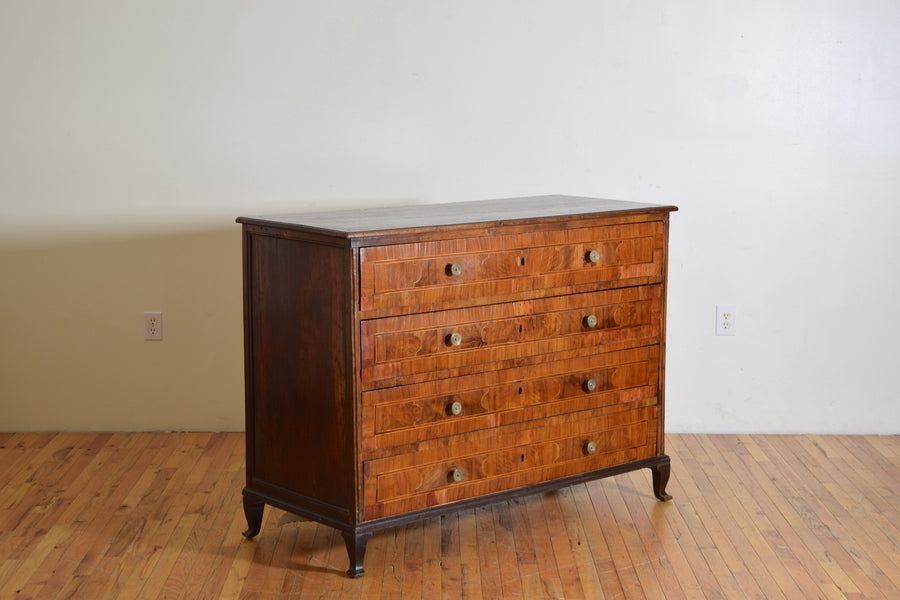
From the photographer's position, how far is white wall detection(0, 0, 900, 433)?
11.6 feet

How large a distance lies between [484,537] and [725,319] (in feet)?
4.57

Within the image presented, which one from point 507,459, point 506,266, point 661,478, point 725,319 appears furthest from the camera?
point 725,319

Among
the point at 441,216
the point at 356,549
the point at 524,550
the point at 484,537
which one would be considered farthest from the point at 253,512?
the point at 441,216

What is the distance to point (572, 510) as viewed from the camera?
3.03 meters

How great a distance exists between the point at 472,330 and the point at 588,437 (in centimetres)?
52

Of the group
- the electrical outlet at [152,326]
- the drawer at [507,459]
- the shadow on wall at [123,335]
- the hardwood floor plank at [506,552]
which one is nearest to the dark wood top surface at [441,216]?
the drawer at [507,459]

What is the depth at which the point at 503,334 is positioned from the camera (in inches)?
108

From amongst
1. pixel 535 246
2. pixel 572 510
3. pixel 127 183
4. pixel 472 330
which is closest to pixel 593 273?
pixel 535 246

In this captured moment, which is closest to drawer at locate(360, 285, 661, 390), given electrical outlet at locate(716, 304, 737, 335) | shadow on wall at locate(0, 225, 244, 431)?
electrical outlet at locate(716, 304, 737, 335)

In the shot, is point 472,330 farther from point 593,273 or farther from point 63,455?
point 63,455

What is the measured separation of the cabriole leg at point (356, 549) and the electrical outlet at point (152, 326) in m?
1.39

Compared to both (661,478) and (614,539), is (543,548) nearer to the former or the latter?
(614,539)

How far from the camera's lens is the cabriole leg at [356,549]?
2.59 m

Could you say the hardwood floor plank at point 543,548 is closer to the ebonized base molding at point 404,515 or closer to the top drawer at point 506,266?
the ebonized base molding at point 404,515
